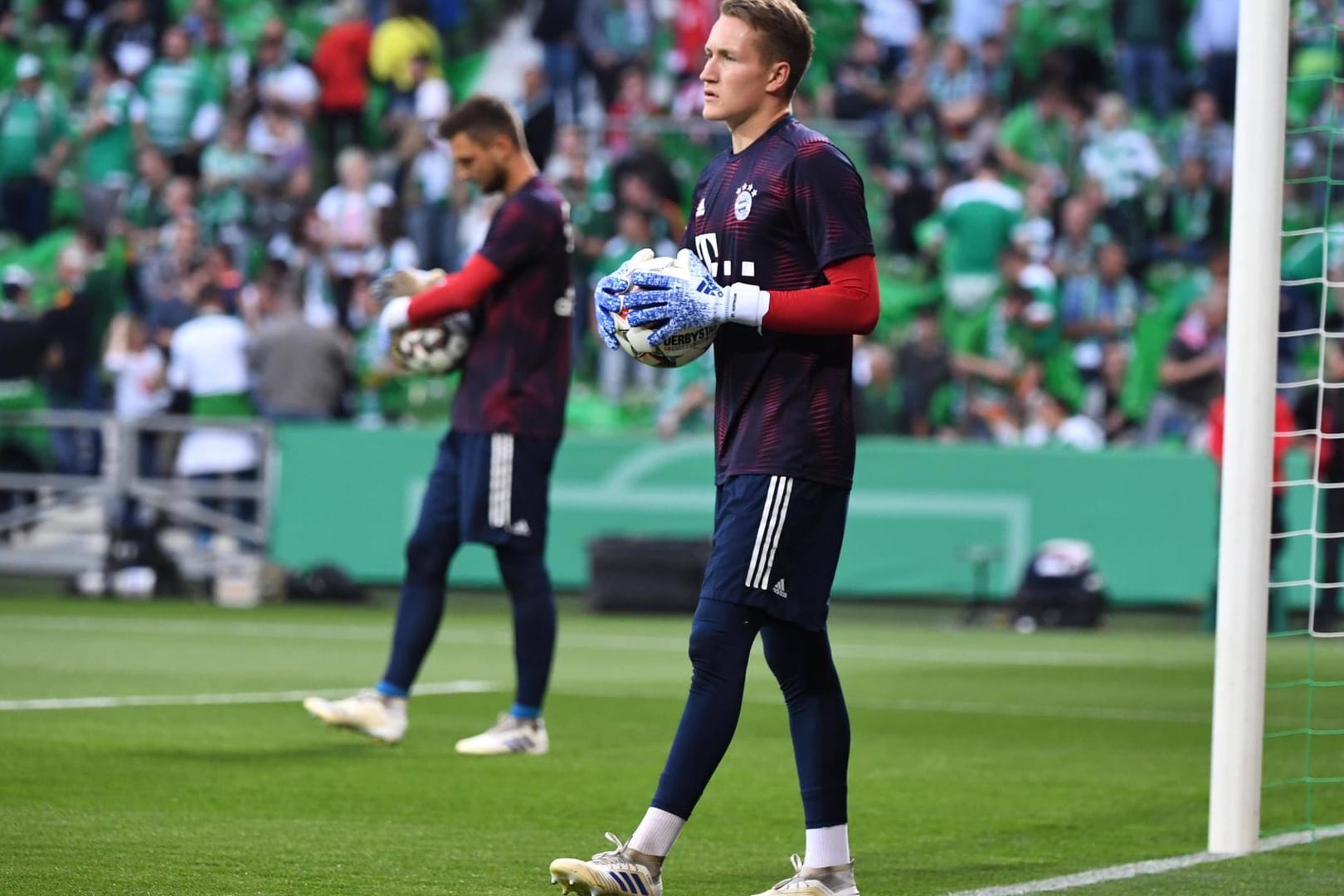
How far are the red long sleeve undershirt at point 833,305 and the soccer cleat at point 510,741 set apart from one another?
3.54 meters

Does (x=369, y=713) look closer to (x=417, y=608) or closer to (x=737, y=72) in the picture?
(x=417, y=608)

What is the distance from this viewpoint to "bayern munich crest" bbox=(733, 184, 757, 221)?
517cm

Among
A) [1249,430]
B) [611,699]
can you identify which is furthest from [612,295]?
[611,699]

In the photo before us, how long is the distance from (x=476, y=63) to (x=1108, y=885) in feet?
65.4

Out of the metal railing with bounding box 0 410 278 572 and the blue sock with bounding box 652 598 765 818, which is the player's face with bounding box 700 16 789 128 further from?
the metal railing with bounding box 0 410 278 572

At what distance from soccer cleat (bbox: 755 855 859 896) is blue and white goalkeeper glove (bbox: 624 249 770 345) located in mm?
1305

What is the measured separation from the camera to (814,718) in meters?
5.17

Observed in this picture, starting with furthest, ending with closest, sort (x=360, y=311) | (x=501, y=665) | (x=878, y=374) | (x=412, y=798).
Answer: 1. (x=360, y=311)
2. (x=878, y=374)
3. (x=501, y=665)
4. (x=412, y=798)

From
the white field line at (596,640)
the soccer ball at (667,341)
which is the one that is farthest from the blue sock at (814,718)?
the white field line at (596,640)

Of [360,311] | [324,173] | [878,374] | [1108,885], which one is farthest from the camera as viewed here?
[324,173]

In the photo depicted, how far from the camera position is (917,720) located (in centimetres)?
998

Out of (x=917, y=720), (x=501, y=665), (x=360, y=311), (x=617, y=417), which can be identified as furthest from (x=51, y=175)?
(x=917, y=720)

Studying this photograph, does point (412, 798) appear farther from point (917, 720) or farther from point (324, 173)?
point (324, 173)

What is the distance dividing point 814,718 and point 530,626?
3.25 metres
